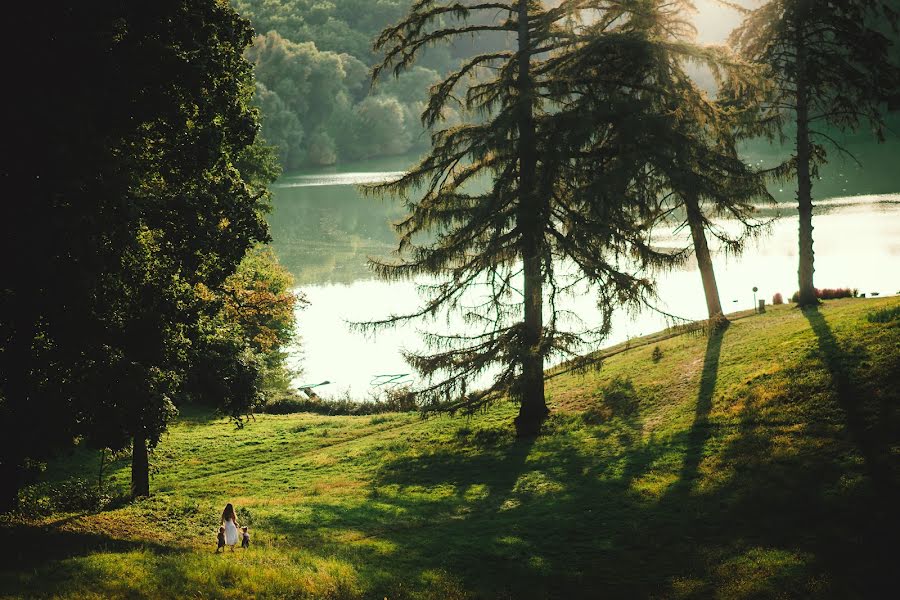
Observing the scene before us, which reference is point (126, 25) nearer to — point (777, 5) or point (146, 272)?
point (146, 272)

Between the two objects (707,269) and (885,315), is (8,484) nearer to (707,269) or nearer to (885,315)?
(885,315)

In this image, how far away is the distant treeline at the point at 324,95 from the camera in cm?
9794

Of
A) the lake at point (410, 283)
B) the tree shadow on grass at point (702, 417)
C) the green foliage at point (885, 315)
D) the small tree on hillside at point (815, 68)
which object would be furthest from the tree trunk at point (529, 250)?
the small tree on hillside at point (815, 68)

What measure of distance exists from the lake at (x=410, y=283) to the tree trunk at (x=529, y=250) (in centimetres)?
287

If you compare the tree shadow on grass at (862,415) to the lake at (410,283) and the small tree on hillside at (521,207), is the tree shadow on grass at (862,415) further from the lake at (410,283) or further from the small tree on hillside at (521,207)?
the lake at (410,283)

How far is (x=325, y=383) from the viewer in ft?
125

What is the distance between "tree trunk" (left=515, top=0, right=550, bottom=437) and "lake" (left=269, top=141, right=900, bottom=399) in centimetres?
287

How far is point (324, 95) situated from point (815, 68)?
89403mm

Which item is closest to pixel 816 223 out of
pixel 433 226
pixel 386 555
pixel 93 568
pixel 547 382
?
pixel 547 382

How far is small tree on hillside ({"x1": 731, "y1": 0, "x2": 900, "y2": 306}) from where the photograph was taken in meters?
23.5

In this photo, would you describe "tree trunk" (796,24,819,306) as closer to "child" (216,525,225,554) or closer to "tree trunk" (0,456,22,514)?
"child" (216,525,225,554)

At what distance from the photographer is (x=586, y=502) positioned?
1479cm

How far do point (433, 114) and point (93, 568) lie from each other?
1446 cm

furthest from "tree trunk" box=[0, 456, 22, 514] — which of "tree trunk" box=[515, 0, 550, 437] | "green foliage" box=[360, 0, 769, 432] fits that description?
"tree trunk" box=[515, 0, 550, 437]
